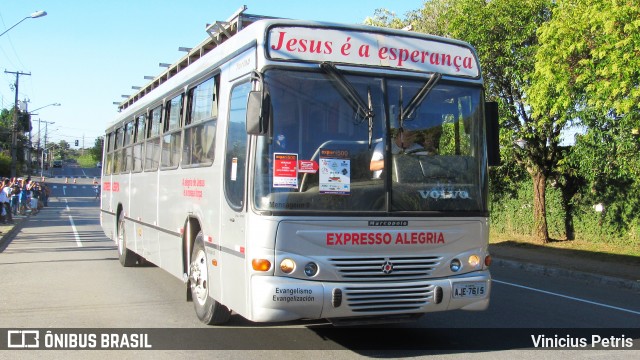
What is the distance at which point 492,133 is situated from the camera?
6.70 metres

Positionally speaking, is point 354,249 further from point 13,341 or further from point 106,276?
point 106,276

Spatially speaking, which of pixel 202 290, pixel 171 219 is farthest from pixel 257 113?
pixel 171 219

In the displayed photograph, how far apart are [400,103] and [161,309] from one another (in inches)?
181

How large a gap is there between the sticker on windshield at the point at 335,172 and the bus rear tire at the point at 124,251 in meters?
7.71

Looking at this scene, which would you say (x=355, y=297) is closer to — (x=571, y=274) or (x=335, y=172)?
(x=335, y=172)

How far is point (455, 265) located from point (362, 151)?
4.92 feet

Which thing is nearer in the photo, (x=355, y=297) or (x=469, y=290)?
(x=355, y=297)

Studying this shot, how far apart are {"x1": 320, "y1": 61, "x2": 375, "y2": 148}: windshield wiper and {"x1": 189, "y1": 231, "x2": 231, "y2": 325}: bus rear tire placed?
251 centimetres

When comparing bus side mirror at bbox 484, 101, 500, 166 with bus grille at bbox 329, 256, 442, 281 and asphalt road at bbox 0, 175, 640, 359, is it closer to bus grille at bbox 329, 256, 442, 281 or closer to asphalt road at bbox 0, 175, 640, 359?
bus grille at bbox 329, 256, 442, 281

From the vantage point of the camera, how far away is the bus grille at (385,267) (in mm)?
5926

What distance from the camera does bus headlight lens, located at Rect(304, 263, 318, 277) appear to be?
5812 mm

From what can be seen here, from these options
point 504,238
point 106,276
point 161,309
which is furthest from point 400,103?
point 504,238

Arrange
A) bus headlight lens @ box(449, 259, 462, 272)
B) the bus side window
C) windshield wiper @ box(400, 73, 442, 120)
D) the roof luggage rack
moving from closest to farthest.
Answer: windshield wiper @ box(400, 73, 442, 120) → bus headlight lens @ box(449, 259, 462, 272) → the bus side window → the roof luggage rack

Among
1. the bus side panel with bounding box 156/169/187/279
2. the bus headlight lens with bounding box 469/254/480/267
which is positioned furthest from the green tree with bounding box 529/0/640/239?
the bus side panel with bounding box 156/169/187/279
